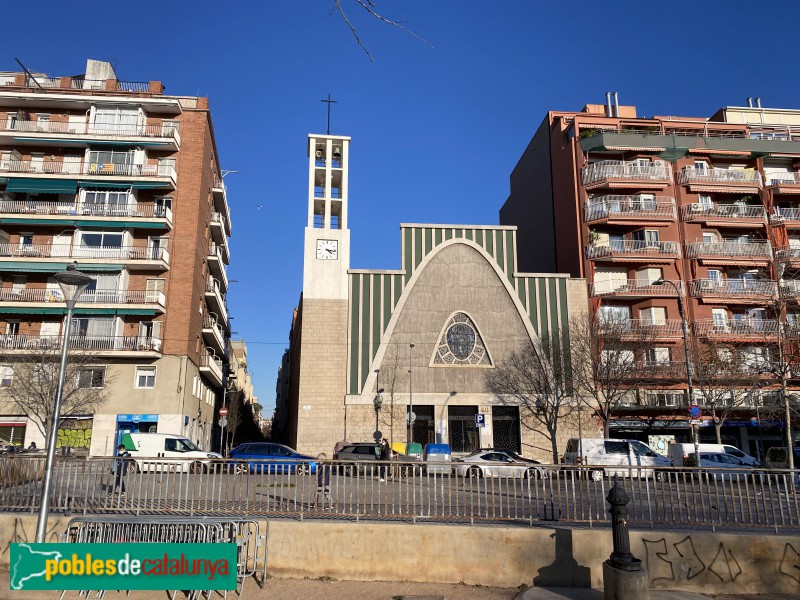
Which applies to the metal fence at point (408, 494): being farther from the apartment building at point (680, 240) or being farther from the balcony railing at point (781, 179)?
the balcony railing at point (781, 179)

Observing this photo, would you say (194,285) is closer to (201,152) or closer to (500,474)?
(201,152)

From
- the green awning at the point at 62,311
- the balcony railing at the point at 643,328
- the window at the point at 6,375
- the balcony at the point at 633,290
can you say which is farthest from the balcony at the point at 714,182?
the window at the point at 6,375

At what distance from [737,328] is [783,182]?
11.8 m

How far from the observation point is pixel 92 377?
32.4m

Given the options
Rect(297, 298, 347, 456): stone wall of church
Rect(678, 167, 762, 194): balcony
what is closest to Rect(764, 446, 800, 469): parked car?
Rect(678, 167, 762, 194): balcony

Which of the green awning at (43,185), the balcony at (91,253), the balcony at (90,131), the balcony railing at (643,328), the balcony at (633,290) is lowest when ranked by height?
the balcony railing at (643,328)

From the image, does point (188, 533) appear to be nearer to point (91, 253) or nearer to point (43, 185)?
point (91, 253)

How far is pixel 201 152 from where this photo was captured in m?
37.1

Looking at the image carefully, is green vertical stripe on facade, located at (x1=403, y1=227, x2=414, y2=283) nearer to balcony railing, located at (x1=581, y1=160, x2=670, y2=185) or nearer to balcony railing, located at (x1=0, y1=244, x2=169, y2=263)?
balcony railing, located at (x1=581, y1=160, x2=670, y2=185)

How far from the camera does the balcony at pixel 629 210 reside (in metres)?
38.9

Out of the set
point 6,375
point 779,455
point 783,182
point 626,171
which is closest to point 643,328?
point 779,455

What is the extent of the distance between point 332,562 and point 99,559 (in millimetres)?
3122

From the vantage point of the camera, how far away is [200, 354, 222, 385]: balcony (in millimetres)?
39638

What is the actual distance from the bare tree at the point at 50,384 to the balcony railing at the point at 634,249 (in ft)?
102
